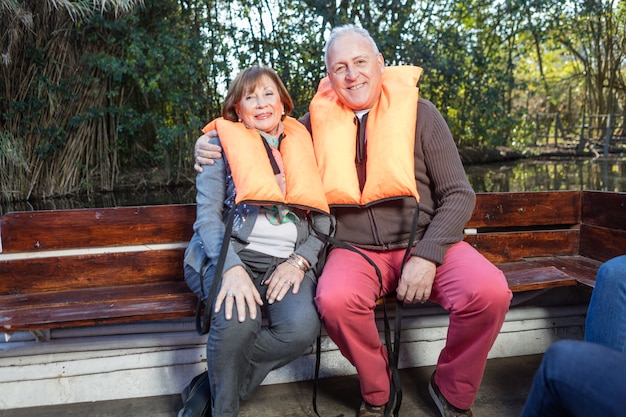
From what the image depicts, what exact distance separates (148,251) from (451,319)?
50.8 inches

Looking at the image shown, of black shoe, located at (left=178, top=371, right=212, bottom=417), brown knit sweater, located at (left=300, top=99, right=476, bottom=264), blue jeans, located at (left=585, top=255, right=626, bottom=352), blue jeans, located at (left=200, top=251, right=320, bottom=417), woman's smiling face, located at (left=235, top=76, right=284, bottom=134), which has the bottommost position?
black shoe, located at (left=178, top=371, right=212, bottom=417)

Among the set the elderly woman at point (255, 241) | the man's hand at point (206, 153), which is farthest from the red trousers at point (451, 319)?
the man's hand at point (206, 153)

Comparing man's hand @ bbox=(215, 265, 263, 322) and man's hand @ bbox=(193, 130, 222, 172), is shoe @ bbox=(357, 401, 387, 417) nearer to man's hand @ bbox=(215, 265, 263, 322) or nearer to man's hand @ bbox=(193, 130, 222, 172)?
man's hand @ bbox=(215, 265, 263, 322)

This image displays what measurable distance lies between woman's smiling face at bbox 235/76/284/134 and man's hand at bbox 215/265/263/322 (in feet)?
1.92

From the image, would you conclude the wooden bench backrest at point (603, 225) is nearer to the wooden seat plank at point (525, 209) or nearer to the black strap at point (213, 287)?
the wooden seat plank at point (525, 209)

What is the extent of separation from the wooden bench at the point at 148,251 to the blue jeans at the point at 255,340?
0.84 feet

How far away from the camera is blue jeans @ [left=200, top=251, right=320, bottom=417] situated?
189 cm

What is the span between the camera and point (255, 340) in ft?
6.54

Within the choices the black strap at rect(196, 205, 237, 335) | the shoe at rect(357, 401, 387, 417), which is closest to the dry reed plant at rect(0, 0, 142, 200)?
the black strap at rect(196, 205, 237, 335)

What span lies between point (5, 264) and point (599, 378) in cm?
224

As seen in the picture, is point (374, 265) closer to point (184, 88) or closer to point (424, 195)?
point (424, 195)

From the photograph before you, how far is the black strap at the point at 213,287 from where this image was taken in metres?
1.96

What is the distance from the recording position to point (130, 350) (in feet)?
7.68

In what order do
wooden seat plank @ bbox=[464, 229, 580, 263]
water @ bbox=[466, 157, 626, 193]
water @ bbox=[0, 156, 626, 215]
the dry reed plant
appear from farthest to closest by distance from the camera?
water @ bbox=[466, 157, 626, 193] < the dry reed plant < water @ bbox=[0, 156, 626, 215] < wooden seat plank @ bbox=[464, 229, 580, 263]
